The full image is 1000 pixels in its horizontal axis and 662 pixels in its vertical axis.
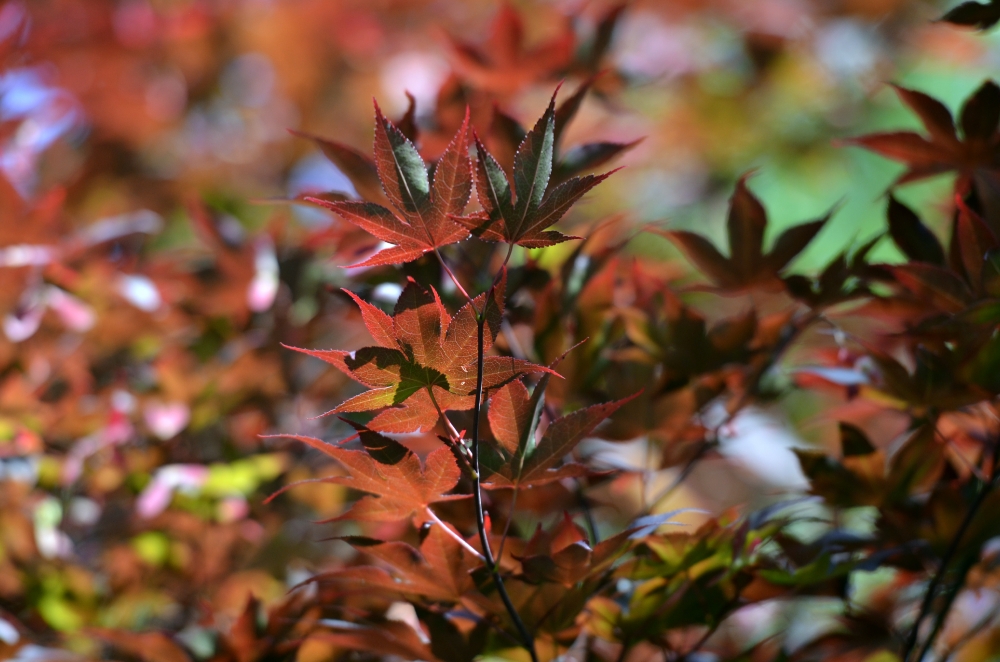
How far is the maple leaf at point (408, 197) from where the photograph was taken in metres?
0.42

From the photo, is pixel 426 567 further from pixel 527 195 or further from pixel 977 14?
pixel 977 14

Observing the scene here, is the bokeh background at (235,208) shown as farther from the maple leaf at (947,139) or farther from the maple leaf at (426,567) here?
the maple leaf at (426,567)

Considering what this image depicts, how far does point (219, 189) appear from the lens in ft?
6.87

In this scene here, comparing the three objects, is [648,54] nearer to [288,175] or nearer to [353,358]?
[288,175]

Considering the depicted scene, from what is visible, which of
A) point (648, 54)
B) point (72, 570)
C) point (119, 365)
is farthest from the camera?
point (648, 54)

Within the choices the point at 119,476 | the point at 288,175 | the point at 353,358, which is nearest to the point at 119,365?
the point at 119,476

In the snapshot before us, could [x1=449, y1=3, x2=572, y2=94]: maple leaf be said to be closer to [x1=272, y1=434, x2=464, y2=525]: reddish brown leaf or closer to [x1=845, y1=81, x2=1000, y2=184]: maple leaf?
[x1=845, y1=81, x2=1000, y2=184]: maple leaf

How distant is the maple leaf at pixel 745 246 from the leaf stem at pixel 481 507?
245 mm

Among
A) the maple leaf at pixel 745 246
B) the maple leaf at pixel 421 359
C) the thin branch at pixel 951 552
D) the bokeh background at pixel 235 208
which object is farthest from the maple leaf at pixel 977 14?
the maple leaf at pixel 421 359

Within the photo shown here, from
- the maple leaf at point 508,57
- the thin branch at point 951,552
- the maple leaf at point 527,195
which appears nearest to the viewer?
the maple leaf at point 527,195

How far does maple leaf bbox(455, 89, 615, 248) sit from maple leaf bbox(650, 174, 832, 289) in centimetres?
21

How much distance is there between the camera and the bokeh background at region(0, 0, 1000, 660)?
0.89 meters

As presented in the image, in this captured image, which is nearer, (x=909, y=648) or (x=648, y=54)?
(x=909, y=648)

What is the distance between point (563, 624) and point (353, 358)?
0.25 meters
